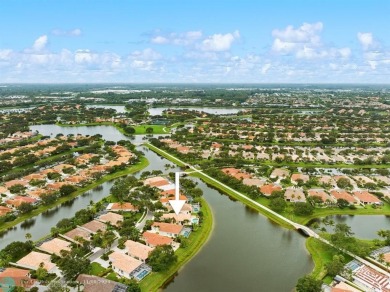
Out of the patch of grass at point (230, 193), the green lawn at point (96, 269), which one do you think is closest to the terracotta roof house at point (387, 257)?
the patch of grass at point (230, 193)

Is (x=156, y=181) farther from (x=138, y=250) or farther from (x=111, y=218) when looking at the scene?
(x=138, y=250)

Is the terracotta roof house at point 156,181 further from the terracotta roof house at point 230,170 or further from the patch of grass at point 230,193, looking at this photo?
the terracotta roof house at point 230,170

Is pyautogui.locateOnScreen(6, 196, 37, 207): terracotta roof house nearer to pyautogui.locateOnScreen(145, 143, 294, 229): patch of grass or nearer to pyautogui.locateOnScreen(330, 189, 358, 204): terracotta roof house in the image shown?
pyautogui.locateOnScreen(145, 143, 294, 229): patch of grass

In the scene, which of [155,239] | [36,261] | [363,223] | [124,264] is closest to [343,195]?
[363,223]

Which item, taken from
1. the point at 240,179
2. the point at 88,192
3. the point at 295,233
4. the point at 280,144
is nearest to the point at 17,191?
the point at 88,192

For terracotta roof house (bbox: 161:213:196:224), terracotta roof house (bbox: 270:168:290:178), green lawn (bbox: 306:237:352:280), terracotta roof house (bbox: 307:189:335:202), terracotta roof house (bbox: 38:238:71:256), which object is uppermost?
terracotta roof house (bbox: 270:168:290:178)

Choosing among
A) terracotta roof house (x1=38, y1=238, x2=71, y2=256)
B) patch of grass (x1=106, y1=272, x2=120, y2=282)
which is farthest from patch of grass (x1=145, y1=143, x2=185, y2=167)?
patch of grass (x1=106, y1=272, x2=120, y2=282)

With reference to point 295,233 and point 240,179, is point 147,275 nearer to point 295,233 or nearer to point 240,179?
point 295,233
